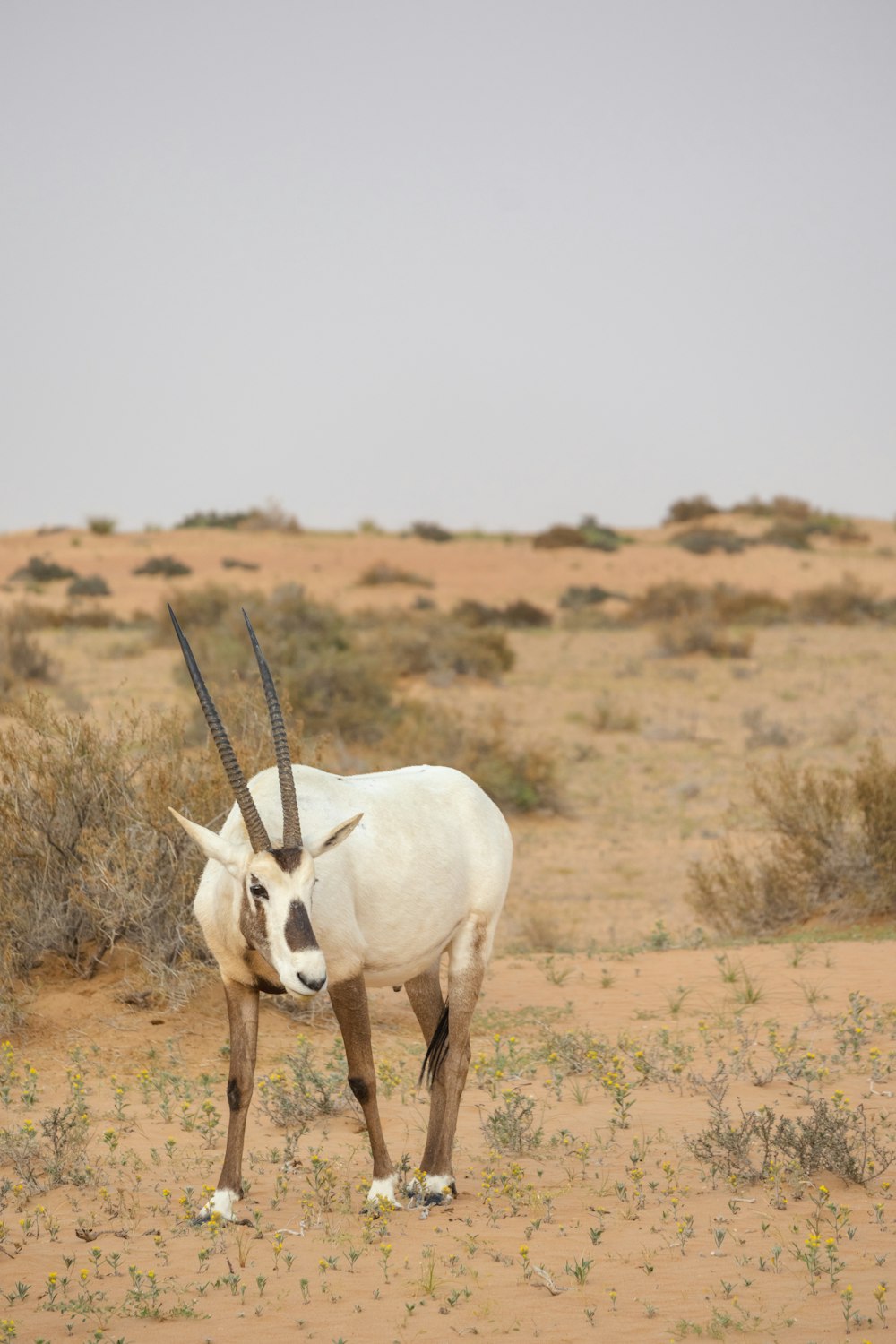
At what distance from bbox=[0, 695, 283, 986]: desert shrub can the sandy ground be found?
0.89 feet

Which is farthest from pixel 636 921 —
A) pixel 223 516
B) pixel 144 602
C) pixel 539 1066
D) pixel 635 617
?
pixel 223 516

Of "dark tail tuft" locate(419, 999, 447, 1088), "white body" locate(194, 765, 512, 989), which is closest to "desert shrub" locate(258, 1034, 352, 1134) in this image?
"dark tail tuft" locate(419, 999, 447, 1088)

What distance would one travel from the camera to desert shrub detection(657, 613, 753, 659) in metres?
29.0

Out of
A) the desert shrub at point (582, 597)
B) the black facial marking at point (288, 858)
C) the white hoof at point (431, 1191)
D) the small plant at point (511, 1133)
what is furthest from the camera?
the desert shrub at point (582, 597)

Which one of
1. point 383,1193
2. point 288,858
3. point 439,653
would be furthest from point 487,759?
point 288,858

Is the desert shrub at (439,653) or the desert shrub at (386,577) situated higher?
the desert shrub at (386,577)

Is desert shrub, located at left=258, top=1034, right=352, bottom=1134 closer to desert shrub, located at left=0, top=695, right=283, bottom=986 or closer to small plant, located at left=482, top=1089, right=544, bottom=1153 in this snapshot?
small plant, located at left=482, top=1089, right=544, bottom=1153

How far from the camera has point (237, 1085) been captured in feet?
16.6

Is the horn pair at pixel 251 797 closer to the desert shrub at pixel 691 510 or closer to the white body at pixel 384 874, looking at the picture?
the white body at pixel 384 874

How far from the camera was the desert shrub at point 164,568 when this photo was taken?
150 feet

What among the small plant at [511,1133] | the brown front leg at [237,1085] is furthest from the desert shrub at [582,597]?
the brown front leg at [237,1085]

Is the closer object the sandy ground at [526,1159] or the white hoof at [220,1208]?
the sandy ground at [526,1159]

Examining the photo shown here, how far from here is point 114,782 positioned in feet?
26.9

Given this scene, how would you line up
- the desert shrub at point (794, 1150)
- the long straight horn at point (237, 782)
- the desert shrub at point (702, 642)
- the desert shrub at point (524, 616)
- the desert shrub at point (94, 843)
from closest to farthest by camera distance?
the long straight horn at point (237, 782) < the desert shrub at point (794, 1150) < the desert shrub at point (94, 843) < the desert shrub at point (702, 642) < the desert shrub at point (524, 616)
